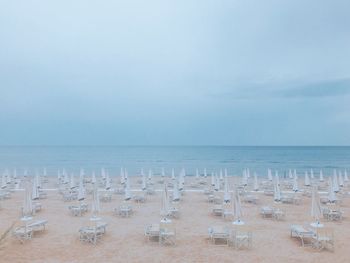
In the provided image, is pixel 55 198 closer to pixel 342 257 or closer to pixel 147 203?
pixel 147 203

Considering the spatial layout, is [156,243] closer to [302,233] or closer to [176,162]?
[302,233]

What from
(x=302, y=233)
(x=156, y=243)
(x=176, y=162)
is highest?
(x=176, y=162)

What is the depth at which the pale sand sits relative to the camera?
8.77m

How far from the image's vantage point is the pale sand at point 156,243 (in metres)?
8.77

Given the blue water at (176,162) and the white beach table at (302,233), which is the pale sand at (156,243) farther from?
the blue water at (176,162)

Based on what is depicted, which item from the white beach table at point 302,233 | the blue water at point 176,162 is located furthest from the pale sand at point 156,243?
the blue water at point 176,162

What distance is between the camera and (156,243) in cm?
1002

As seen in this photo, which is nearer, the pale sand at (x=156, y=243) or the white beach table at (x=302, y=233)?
the pale sand at (x=156, y=243)

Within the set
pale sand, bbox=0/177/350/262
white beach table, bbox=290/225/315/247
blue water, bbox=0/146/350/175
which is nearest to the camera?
pale sand, bbox=0/177/350/262

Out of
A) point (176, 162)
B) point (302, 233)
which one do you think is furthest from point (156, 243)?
point (176, 162)

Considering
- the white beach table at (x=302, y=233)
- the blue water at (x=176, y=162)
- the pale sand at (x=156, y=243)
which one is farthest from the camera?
the blue water at (x=176, y=162)

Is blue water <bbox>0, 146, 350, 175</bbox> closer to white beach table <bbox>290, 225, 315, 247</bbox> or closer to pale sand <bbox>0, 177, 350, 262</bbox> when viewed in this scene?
pale sand <bbox>0, 177, 350, 262</bbox>

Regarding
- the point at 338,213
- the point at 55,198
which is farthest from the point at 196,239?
the point at 55,198

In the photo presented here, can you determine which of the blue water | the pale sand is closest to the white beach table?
the pale sand
